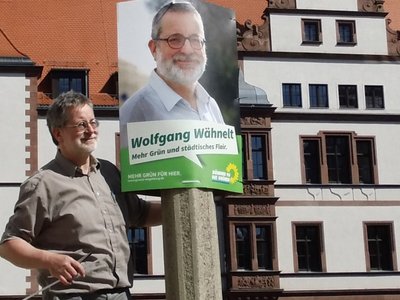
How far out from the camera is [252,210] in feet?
72.8

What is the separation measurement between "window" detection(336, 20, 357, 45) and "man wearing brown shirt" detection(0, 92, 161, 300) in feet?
68.2

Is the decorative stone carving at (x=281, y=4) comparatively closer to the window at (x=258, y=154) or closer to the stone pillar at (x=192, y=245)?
the window at (x=258, y=154)

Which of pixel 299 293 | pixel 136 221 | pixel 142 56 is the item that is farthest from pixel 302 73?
pixel 136 221

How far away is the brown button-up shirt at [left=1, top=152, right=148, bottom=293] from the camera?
11.4 feet

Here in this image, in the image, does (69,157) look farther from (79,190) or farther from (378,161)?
(378,161)

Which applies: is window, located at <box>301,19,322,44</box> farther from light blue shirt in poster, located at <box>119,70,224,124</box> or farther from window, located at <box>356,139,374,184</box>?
light blue shirt in poster, located at <box>119,70,224,124</box>

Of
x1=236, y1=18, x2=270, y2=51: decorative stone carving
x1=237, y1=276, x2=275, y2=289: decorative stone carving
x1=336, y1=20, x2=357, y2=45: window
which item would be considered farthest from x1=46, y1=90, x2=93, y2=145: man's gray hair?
x1=336, y1=20, x2=357, y2=45: window

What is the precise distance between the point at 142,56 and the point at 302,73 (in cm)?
1655

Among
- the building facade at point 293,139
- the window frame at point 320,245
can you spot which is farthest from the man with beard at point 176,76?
the window frame at point 320,245

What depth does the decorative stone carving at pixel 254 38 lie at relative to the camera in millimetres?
23406

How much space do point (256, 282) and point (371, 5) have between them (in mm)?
8201

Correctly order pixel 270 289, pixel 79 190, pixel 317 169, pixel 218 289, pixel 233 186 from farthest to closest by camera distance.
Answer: pixel 317 169 < pixel 270 289 < pixel 233 186 < pixel 218 289 < pixel 79 190

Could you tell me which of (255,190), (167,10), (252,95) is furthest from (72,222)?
(252,95)

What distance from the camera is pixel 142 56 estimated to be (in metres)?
7.32
